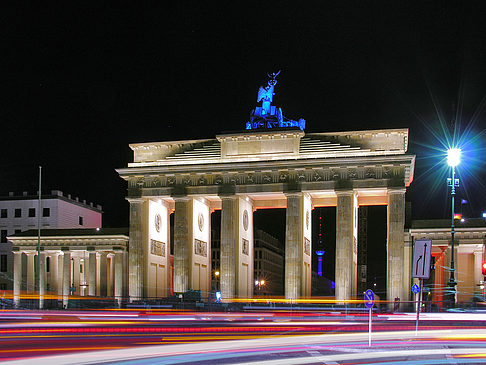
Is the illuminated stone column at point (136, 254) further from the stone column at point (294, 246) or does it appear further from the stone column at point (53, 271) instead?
the stone column at point (53, 271)

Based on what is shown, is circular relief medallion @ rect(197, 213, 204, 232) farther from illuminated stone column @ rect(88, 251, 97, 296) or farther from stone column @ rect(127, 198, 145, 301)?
illuminated stone column @ rect(88, 251, 97, 296)

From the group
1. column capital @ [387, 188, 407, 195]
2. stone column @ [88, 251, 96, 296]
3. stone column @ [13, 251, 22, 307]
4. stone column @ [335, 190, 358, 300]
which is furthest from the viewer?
stone column @ [13, 251, 22, 307]

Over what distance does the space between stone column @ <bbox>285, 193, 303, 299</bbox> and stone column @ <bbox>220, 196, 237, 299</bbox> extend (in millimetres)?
5309

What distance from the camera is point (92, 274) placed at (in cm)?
7119

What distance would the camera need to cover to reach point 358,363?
15695 mm

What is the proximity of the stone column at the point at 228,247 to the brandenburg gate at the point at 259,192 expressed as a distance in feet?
0.32

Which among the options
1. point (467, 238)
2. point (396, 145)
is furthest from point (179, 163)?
point (467, 238)

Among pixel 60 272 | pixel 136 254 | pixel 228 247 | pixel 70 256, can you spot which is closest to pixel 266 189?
pixel 228 247

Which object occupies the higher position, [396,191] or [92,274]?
[396,191]

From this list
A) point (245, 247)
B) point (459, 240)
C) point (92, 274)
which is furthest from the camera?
point (92, 274)

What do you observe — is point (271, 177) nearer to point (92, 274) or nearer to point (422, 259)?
point (92, 274)

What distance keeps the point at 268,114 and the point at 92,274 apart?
1096 inches

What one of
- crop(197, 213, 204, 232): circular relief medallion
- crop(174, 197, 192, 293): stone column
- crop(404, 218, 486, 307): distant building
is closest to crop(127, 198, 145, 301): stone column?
crop(174, 197, 192, 293): stone column

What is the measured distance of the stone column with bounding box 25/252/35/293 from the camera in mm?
71031
